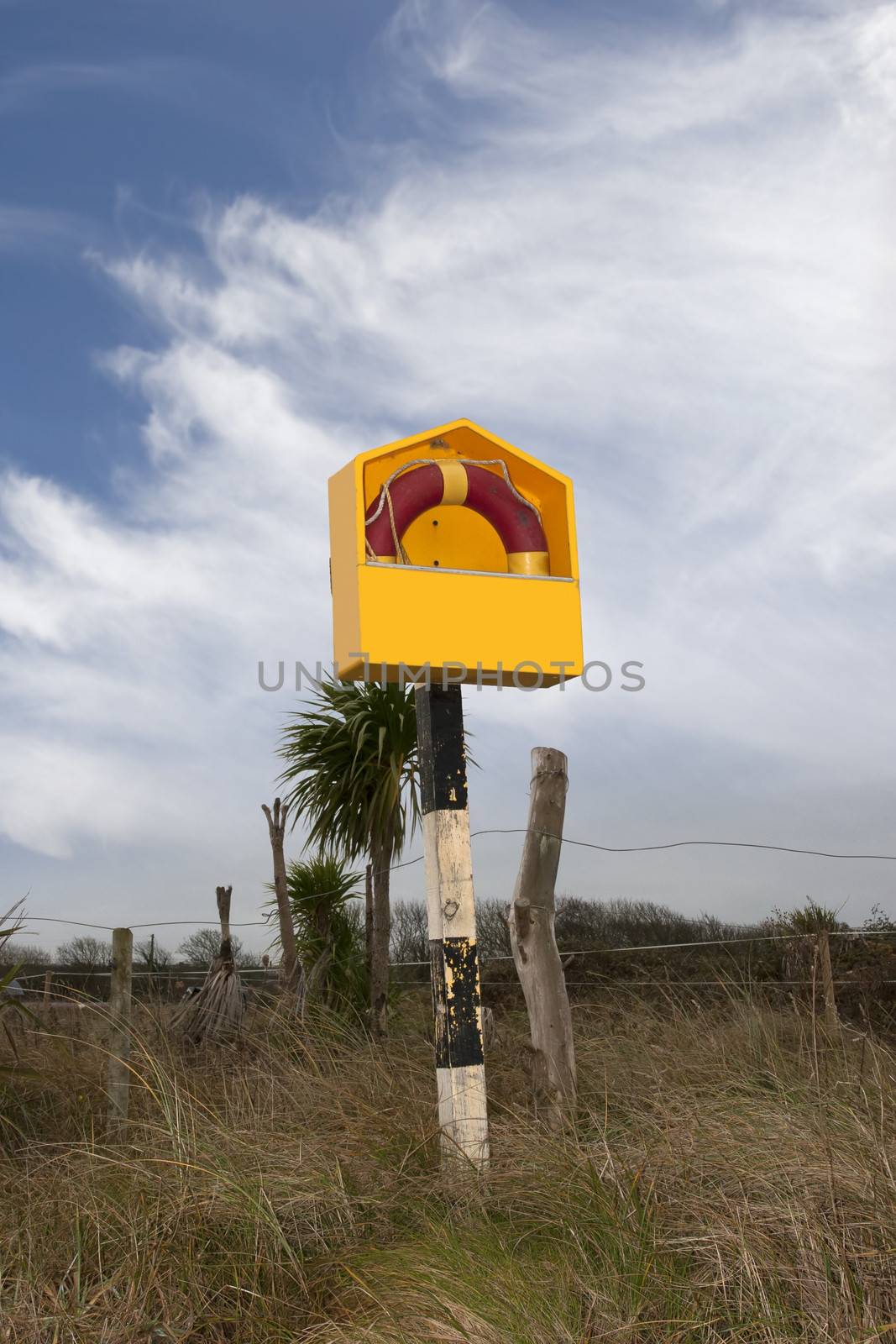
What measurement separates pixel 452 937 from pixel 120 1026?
2100 millimetres

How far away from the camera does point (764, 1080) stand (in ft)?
16.2

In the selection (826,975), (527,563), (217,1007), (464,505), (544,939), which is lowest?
(217,1007)

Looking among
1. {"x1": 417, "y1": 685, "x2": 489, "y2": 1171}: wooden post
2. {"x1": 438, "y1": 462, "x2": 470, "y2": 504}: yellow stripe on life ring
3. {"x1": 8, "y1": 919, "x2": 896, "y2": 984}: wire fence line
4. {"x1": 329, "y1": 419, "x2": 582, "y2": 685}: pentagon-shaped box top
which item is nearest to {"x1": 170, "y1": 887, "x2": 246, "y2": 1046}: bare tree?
{"x1": 8, "y1": 919, "x2": 896, "y2": 984}: wire fence line

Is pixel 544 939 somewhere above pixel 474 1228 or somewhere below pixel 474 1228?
above

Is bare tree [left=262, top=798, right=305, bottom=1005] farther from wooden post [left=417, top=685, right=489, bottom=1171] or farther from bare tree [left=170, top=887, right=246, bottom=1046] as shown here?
wooden post [left=417, top=685, right=489, bottom=1171]

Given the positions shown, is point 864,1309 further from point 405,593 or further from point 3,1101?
point 3,1101

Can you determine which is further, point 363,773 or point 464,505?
point 363,773

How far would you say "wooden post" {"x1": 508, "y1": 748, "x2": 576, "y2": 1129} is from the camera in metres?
4.88

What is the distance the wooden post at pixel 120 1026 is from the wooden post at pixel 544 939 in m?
1.87

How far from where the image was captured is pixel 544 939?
5.02m

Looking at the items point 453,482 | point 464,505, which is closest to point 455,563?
point 464,505

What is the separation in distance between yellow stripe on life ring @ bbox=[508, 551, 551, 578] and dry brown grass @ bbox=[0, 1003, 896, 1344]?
2214 millimetres

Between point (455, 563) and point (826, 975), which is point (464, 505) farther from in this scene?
point (826, 975)

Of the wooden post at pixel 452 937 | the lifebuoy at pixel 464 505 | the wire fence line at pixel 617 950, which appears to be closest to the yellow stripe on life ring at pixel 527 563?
the lifebuoy at pixel 464 505
